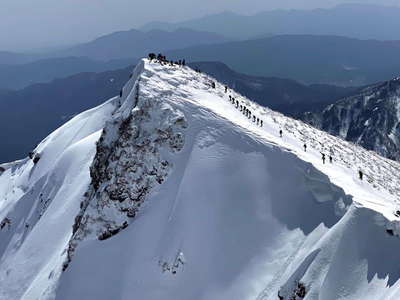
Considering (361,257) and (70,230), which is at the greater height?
(361,257)

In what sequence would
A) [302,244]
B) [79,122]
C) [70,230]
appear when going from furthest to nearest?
[79,122] → [70,230] → [302,244]

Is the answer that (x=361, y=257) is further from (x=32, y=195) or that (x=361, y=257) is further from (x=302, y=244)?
(x=32, y=195)

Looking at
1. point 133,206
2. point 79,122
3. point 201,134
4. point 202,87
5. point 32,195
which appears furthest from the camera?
point 79,122

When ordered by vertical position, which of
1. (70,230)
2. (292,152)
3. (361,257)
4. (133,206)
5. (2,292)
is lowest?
(2,292)

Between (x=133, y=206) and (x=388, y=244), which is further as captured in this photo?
(x=133, y=206)

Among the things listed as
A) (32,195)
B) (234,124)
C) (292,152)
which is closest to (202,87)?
(234,124)

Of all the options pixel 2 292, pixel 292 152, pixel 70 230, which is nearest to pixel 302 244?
pixel 292 152

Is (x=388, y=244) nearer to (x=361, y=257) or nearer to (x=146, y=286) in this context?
(x=361, y=257)
